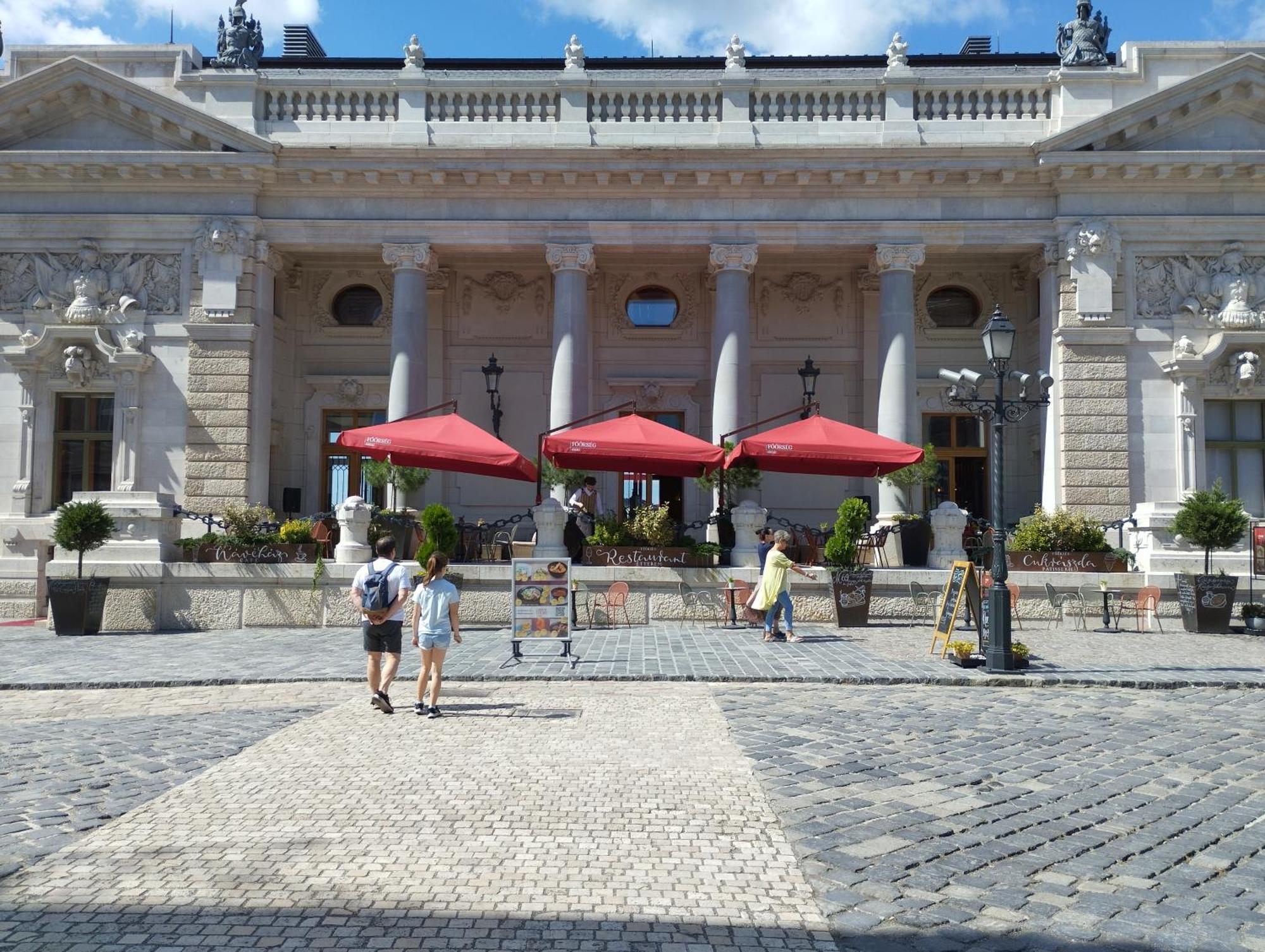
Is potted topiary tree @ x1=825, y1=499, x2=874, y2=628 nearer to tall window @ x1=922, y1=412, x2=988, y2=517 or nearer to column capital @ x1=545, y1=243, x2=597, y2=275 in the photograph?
tall window @ x1=922, y1=412, x2=988, y2=517

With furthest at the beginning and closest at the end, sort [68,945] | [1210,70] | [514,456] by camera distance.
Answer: [1210,70] < [514,456] < [68,945]

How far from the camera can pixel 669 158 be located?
20875 mm

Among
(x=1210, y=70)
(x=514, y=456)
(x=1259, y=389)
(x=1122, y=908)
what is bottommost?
(x=1122, y=908)

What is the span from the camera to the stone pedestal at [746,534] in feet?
56.9

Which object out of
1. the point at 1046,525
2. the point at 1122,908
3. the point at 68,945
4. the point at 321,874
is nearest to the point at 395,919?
the point at 321,874

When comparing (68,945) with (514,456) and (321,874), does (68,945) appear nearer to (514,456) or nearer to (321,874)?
(321,874)

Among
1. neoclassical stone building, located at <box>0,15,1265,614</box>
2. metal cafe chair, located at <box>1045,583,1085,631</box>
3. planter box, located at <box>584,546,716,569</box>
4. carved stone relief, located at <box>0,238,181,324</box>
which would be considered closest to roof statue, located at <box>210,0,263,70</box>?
neoclassical stone building, located at <box>0,15,1265,614</box>

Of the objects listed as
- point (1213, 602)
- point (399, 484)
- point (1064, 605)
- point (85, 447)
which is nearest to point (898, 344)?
point (1064, 605)

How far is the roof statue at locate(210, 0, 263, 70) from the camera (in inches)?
875

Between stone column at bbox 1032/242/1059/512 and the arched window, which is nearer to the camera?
stone column at bbox 1032/242/1059/512

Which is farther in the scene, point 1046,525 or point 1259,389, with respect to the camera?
point 1259,389

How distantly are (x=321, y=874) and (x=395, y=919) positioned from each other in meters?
0.73

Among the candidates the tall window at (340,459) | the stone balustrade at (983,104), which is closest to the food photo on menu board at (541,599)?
the tall window at (340,459)

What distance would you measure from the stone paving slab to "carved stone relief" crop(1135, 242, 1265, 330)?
18090 millimetres
